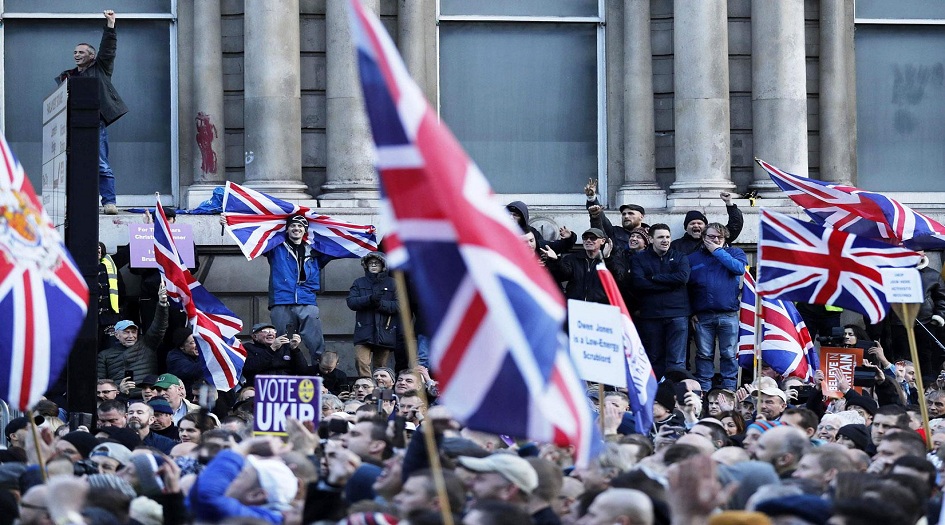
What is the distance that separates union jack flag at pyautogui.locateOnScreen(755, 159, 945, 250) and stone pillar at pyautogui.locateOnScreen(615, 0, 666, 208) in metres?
4.10

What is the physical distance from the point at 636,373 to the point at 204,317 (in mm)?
5775

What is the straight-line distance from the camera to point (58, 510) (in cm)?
702

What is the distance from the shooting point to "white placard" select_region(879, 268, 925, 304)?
1138cm

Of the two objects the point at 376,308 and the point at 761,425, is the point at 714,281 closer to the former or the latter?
the point at 376,308

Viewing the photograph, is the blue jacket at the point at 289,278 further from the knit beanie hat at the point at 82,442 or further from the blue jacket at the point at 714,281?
the knit beanie hat at the point at 82,442

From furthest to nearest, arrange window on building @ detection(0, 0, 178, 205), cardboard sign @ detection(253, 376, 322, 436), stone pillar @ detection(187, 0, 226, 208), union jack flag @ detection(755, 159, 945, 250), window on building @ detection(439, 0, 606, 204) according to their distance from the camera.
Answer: window on building @ detection(439, 0, 606, 204), window on building @ detection(0, 0, 178, 205), stone pillar @ detection(187, 0, 226, 208), union jack flag @ detection(755, 159, 945, 250), cardboard sign @ detection(253, 376, 322, 436)

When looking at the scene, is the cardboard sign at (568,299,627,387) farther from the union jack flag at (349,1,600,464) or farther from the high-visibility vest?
the high-visibility vest

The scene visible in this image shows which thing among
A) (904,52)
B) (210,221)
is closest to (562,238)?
(210,221)

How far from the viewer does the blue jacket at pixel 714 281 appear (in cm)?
1705

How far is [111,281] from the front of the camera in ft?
55.6

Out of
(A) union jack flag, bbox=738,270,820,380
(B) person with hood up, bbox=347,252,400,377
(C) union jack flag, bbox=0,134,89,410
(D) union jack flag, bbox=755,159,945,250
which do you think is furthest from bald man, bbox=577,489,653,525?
(B) person with hood up, bbox=347,252,400,377

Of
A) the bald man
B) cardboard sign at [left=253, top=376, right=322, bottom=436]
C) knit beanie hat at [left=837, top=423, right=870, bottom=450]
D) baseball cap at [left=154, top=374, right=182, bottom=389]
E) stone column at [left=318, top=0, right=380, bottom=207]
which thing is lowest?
knit beanie hat at [left=837, top=423, right=870, bottom=450]

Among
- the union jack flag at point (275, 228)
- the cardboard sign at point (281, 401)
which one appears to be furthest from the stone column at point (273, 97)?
the cardboard sign at point (281, 401)

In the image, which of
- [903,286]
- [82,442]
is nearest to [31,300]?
[82,442]
